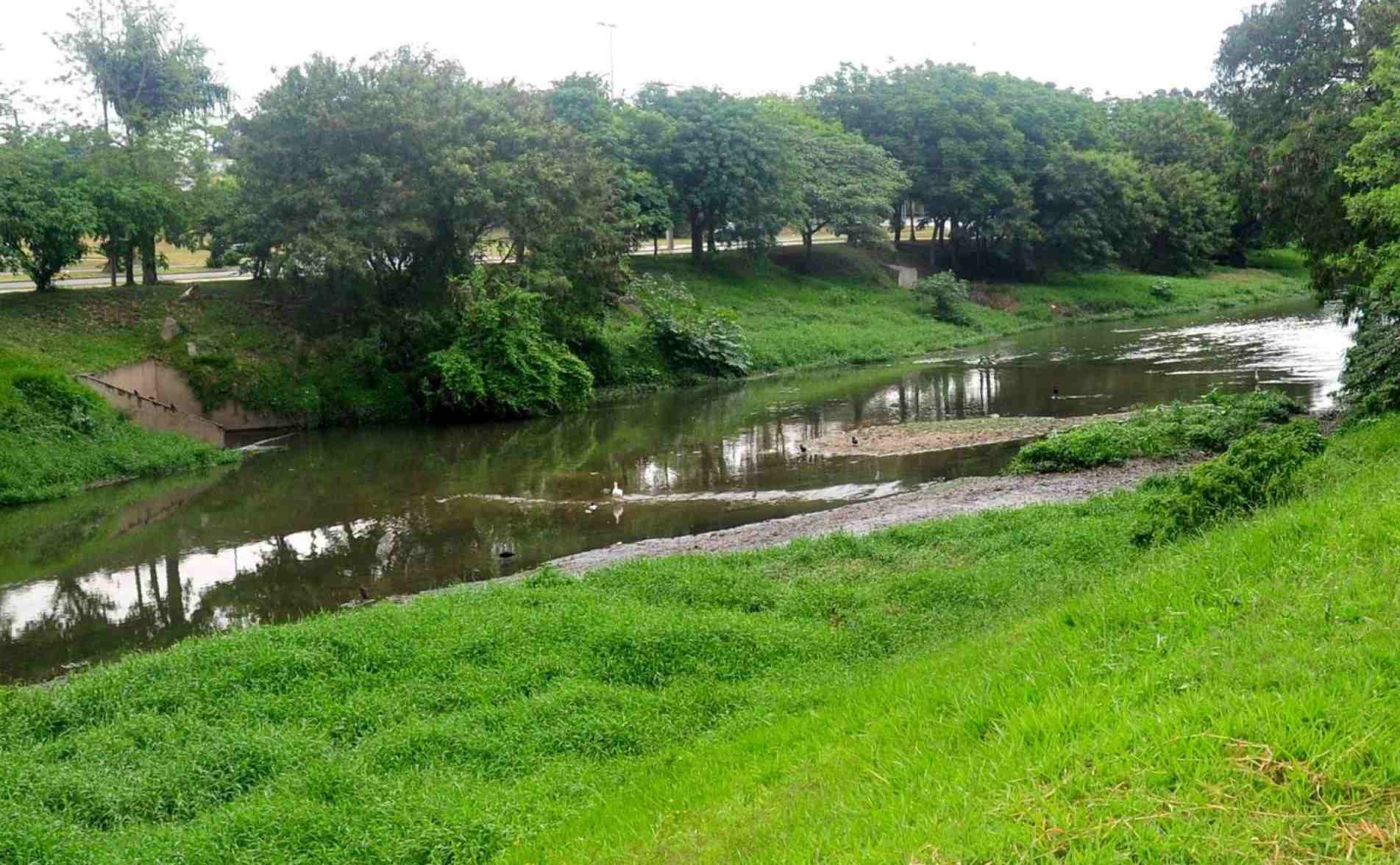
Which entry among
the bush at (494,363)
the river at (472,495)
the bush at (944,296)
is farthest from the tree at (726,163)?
the bush at (494,363)

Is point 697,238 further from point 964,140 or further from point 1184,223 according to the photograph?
point 1184,223

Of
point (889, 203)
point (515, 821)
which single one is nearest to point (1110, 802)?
point (515, 821)

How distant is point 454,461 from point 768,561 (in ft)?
49.8

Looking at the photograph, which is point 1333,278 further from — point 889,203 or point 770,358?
point 889,203

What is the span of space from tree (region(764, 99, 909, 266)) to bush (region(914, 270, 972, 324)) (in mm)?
3593

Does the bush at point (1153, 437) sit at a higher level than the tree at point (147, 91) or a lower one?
lower

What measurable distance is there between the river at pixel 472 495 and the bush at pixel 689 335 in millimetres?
1995

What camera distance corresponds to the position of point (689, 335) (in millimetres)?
41625

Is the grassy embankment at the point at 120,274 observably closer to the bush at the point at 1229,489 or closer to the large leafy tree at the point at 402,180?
the large leafy tree at the point at 402,180

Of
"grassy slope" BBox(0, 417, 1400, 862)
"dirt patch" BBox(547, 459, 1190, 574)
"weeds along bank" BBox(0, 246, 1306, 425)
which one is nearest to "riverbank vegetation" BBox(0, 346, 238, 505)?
"weeds along bank" BBox(0, 246, 1306, 425)

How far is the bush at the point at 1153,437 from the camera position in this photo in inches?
807

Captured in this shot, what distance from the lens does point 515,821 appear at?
697 centimetres

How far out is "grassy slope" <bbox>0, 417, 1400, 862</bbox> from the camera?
473 cm

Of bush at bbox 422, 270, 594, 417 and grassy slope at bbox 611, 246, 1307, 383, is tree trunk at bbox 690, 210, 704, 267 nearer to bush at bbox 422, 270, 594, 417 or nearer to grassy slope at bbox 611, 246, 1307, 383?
grassy slope at bbox 611, 246, 1307, 383
